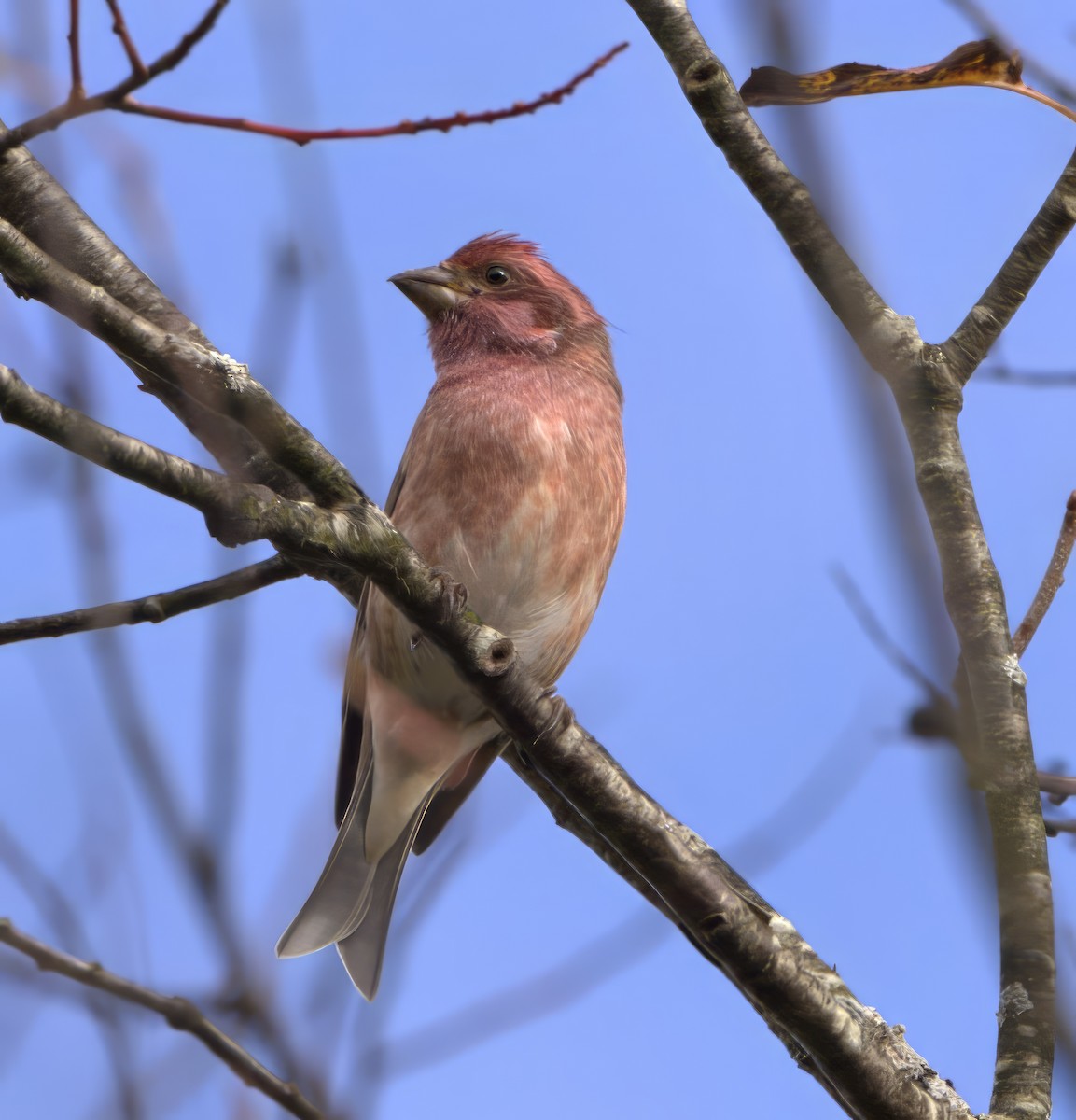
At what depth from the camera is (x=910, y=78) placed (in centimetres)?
448

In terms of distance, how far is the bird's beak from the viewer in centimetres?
722

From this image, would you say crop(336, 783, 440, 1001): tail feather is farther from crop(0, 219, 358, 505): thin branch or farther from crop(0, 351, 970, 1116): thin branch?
crop(0, 219, 358, 505): thin branch

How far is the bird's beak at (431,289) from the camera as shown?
722 cm

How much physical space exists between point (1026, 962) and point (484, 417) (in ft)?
10.6

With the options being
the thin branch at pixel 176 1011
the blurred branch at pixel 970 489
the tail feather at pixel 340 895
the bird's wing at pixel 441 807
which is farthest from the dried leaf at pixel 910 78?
the tail feather at pixel 340 895

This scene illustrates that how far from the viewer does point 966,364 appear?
4570 millimetres

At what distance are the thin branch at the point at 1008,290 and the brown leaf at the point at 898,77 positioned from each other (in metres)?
0.43

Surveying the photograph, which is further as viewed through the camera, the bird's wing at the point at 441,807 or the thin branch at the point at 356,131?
the bird's wing at the point at 441,807

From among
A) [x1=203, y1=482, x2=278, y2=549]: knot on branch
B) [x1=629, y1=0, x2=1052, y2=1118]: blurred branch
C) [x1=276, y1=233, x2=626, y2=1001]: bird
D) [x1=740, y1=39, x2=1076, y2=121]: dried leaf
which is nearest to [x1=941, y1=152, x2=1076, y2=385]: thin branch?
[x1=629, y1=0, x2=1052, y2=1118]: blurred branch

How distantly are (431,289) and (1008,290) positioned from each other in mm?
A: 3371

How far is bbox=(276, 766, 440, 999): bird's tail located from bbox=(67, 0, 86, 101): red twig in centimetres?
366

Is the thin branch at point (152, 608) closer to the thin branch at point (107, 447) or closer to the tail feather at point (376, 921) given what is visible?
the thin branch at point (107, 447)

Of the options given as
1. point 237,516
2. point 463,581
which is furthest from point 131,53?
point 463,581

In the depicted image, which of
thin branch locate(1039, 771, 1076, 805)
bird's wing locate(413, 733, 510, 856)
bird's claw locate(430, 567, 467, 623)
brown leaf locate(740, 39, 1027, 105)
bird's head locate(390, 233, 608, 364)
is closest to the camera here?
thin branch locate(1039, 771, 1076, 805)
